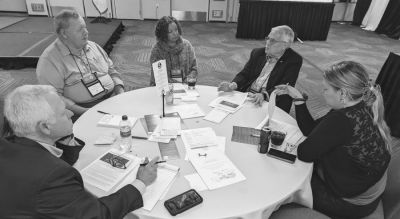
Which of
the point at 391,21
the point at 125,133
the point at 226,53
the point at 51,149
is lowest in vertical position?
the point at 226,53

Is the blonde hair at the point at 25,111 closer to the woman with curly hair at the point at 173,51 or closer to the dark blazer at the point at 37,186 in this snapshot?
the dark blazer at the point at 37,186

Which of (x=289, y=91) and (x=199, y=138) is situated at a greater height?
(x=289, y=91)

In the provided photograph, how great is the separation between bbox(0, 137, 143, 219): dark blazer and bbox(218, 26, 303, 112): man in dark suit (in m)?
1.55

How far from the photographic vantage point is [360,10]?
8.61 m

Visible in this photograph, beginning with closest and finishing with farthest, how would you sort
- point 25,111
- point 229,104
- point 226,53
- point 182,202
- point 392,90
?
point 25,111, point 182,202, point 229,104, point 392,90, point 226,53

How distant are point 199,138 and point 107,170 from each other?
1.92ft

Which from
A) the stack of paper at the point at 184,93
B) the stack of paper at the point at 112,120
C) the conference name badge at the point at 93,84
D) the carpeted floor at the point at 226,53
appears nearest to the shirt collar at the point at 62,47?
the conference name badge at the point at 93,84

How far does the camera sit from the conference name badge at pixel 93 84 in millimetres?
2496

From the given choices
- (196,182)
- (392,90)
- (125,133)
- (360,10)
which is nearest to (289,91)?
(196,182)

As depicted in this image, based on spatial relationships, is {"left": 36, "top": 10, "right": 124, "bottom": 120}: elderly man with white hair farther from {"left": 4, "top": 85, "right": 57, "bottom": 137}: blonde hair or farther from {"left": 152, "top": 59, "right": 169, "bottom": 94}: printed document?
{"left": 4, "top": 85, "right": 57, "bottom": 137}: blonde hair

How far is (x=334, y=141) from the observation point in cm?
159

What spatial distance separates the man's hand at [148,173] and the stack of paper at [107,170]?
129 mm

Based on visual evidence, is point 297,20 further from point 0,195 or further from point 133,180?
point 0,195

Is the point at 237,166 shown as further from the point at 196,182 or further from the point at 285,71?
the point at 285,71
